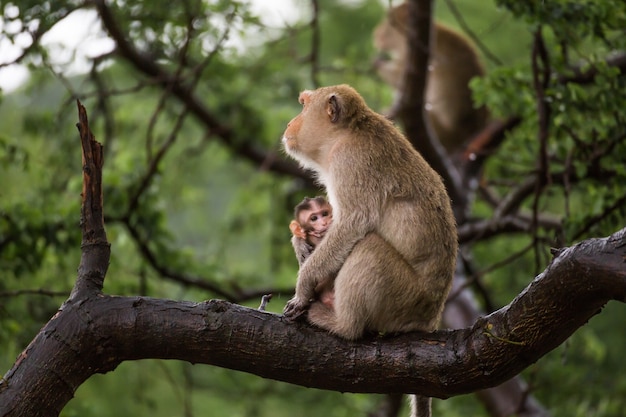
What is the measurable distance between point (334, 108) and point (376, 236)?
724mm

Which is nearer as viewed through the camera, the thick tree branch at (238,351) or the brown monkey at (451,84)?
the thick tree branch at (238,351)

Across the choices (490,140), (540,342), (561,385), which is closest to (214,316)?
(540,342)

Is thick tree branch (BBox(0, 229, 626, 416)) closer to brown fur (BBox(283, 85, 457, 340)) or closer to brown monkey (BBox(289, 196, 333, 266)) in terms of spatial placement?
brown fur (BBox(283, 85, 457, 340))

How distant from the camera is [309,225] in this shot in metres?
4.33

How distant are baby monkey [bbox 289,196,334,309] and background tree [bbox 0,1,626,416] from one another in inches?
32.5

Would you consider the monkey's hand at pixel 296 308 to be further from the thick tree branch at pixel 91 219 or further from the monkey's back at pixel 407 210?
the thick tree branch at pixel 91 219

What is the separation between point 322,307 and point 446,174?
4005mm

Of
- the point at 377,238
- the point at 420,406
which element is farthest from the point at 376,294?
the point at 420,406

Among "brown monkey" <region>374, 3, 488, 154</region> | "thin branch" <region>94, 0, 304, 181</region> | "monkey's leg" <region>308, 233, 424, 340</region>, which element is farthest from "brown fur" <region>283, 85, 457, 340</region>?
"brown monkey" <region>374, 3, 488, 154</region>

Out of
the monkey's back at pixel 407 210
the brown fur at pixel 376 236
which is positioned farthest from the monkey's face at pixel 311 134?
the monkey's back at pixel 407 210

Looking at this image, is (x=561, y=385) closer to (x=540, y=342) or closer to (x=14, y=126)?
(x=540, y=342)

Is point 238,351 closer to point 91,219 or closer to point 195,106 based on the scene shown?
point 91,219

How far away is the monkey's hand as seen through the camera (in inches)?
136

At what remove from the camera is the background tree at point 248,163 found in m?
5.07
